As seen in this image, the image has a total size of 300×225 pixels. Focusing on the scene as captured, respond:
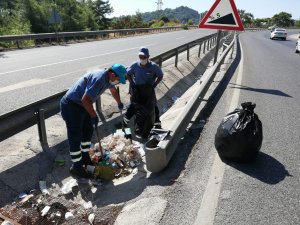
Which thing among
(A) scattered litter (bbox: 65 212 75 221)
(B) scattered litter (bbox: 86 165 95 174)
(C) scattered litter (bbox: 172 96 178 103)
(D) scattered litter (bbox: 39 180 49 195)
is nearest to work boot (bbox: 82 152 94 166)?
(B) scattered litter (bbox: 86 165 95 174)

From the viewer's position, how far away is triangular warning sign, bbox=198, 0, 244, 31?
953 centimetres

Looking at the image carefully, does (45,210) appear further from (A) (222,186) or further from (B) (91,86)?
(A) (222,186)

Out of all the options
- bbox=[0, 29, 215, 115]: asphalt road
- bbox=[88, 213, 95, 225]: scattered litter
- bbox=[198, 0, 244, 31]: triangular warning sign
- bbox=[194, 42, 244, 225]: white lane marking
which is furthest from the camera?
bbox=[198, 0, 244, 31]: triangular warning sign

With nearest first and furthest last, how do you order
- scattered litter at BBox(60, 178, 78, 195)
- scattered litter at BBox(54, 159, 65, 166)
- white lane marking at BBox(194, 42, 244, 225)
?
white lane marking at BBox(194, 42, 244, 225), scattered litter at BBox(60, 178, 78, 195), scattered litter at BBox(54, 159, 65, 166)

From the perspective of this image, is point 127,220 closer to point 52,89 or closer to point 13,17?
point 52,89

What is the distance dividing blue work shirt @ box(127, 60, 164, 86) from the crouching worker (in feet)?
4.56

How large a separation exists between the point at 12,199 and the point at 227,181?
272cm

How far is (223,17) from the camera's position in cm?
962

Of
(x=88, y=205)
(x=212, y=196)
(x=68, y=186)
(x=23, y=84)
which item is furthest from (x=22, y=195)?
(x=23, y=84)

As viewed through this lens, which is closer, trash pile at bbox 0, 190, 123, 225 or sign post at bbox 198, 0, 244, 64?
trash pile at bbox 0, 190, 123, 225

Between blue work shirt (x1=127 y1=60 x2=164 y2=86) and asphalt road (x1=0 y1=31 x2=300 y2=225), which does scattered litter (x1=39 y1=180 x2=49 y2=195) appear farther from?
blue work shirt (x1=127 y1=60 x2=164 y2=86)

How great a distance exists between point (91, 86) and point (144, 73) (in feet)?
7.34

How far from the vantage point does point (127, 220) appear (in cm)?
393

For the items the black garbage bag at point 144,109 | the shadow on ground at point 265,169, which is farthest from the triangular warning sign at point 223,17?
the shadow on ground at point 265,169
